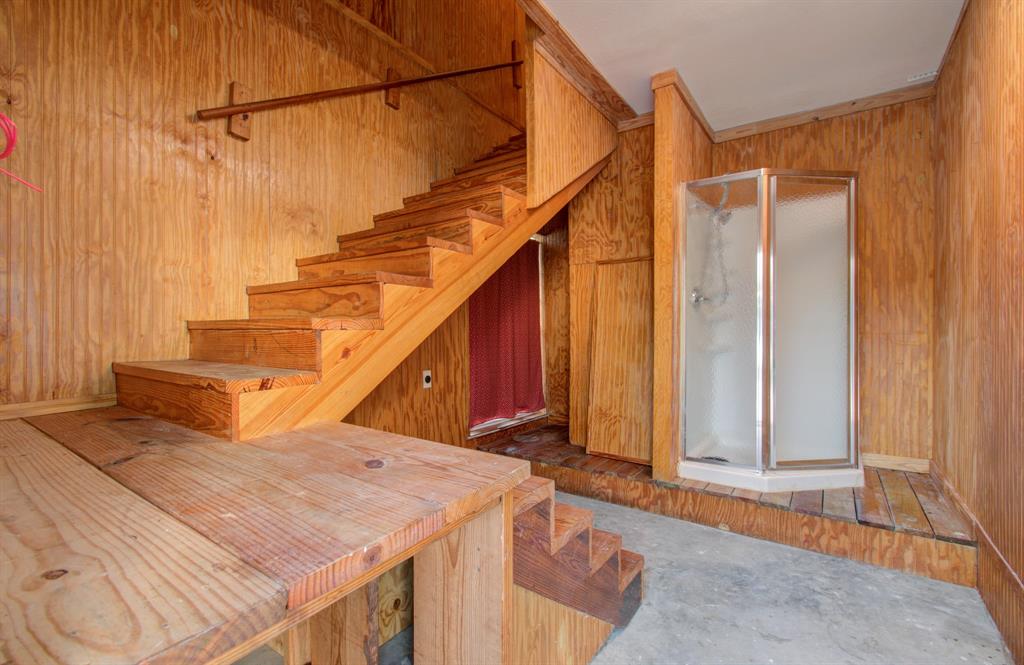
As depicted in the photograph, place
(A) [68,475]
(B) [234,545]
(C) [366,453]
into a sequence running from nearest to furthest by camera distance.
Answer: (B) [234,545], (A) [68,475], (C) [366,453]

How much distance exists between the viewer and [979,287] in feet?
5.62

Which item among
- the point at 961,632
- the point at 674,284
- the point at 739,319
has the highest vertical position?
the point at 674,284

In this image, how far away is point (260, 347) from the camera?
1464 millimetres

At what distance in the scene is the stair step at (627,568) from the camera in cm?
154

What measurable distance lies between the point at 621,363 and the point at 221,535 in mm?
2542

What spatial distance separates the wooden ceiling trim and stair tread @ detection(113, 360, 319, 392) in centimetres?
180

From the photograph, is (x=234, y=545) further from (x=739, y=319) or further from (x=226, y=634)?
(x=739, y=319)

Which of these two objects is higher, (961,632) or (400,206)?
(400,206)

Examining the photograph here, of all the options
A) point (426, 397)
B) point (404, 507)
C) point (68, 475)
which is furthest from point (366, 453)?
point (426, 397)

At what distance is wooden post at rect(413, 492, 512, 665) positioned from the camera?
2.66ft

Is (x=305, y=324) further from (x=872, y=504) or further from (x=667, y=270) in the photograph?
(x=872, y=504)

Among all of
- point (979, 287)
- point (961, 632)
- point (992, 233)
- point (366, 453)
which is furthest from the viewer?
point (979, 287)

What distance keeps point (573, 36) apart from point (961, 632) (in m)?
2.70

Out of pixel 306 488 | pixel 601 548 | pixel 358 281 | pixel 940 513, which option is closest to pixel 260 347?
pixel 358 281
